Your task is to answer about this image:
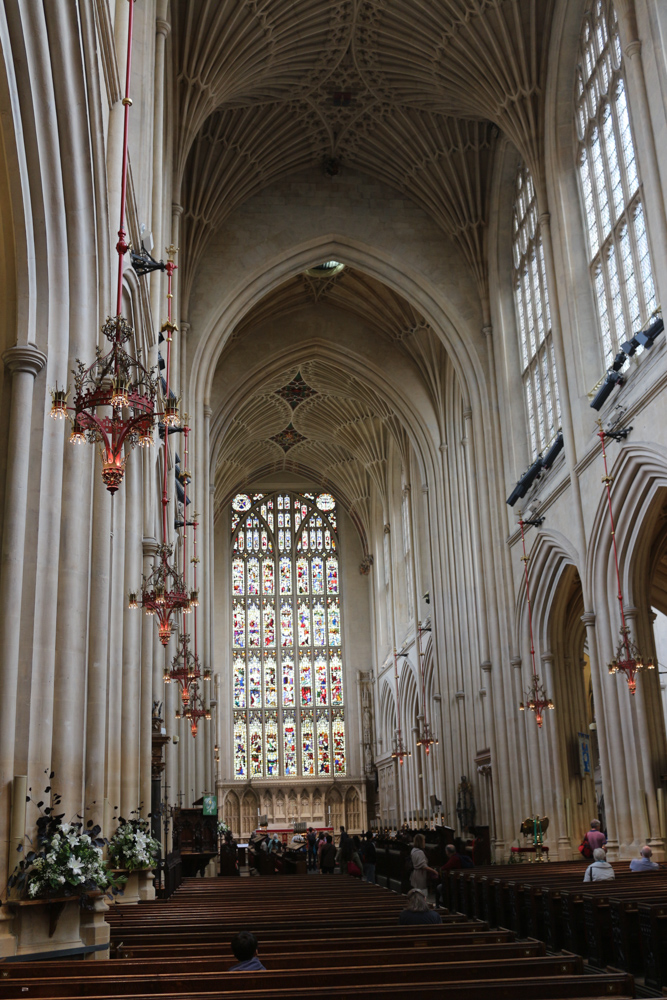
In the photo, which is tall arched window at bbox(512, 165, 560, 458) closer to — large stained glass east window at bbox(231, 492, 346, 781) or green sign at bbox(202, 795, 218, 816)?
green sign at bbox(202, 795, 218, 816)

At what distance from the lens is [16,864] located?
6.85m

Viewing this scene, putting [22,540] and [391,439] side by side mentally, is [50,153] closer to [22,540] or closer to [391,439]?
[22,540]

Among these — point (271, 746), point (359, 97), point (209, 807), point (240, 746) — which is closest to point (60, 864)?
point (209, 807)

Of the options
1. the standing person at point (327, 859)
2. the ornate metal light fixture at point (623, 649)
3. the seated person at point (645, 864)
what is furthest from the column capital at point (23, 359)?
the standing person at point (327, 859)

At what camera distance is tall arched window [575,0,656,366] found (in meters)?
16.2

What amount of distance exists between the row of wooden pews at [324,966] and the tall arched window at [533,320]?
14.5 m

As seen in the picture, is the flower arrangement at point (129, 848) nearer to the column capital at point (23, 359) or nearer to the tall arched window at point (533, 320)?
the column capital at point (23, 359)

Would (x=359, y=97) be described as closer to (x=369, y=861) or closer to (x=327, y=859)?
(x=369, y=861)

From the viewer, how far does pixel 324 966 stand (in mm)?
5023

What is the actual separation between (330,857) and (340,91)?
17845 mm

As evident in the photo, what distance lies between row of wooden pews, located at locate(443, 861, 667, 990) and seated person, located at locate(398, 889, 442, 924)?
71.7 inches

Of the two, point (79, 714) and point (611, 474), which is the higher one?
point (611, 474)

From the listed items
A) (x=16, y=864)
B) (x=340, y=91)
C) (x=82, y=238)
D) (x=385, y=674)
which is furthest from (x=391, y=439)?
(x=16, y=864)

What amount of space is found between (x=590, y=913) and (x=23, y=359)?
720 cm
